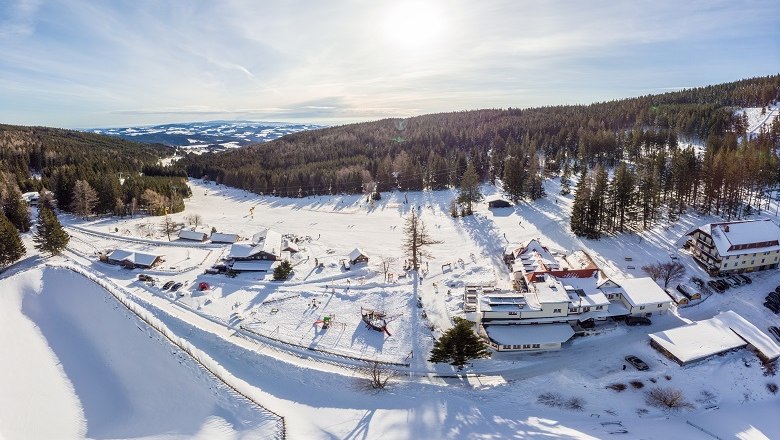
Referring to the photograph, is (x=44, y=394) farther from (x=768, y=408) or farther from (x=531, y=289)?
(x=768, y=408)

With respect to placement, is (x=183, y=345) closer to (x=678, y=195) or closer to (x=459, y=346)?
(x=459, y=346)

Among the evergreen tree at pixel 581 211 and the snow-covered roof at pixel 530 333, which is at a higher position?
the evergreen tree at pixel 581 211

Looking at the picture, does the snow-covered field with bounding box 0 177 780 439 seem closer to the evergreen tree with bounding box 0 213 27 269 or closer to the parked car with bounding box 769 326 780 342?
the parked car with bounding box 769 326 780 342

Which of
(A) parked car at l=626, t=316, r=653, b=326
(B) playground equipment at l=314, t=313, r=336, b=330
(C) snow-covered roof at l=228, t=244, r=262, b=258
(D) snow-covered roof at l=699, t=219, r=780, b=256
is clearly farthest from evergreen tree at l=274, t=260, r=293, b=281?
(D) snow-covered roof at l=699, t=219, r=780, b=256

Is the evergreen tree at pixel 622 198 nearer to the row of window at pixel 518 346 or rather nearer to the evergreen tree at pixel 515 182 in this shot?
the evergreen tree at pixel 515 182

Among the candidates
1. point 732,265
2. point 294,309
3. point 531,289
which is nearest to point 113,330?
point 294,309

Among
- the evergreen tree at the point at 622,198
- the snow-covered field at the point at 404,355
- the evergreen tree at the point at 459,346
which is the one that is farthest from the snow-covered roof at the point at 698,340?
the evergreen tree at the point at 622,198

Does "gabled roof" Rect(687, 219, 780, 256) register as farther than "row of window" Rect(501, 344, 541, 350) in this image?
Answer: Yes

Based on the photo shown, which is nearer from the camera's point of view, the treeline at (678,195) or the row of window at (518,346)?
the row of window at (518,346)
